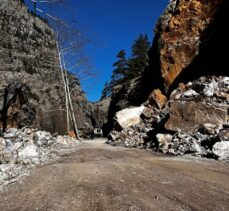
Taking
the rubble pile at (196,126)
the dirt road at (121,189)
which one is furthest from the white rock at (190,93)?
the dirt road at (121,189)

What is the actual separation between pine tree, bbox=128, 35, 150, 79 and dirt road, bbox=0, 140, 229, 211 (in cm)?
4180

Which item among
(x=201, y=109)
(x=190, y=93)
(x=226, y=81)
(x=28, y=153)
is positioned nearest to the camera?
(x=28, y=153)

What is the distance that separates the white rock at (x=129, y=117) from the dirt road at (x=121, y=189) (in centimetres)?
1151

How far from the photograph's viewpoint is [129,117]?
19.6 meters

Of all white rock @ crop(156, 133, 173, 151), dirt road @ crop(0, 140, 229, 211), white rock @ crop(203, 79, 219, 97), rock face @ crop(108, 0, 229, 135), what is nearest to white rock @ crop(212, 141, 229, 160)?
dirt road @ crop(0, 140, 229, 211)

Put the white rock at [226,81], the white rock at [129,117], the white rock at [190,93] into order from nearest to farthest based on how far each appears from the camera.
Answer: the white rock at [226,81] < the white rock at [190,93] < the white rock at [129,117]

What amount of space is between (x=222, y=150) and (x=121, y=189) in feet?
16.8

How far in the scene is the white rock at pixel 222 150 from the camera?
339 inches

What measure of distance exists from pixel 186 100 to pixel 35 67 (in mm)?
17498

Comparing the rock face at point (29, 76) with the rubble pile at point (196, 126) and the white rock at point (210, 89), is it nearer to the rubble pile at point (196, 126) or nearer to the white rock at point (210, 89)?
the rubble pile at point (196, 126)

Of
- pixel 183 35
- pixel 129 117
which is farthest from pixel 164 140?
pixel 183 35

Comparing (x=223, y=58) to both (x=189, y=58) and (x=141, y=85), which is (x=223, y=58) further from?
(x=141, y=85)

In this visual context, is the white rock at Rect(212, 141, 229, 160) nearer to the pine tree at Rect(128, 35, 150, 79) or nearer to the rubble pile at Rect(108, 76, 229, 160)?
the rubble pile at Rect(108, 76, 229, 160)

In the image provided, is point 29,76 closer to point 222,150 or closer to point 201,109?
point 201,109
